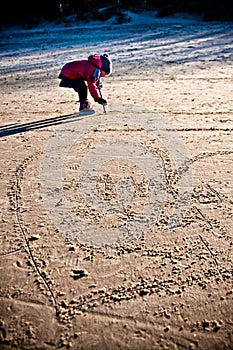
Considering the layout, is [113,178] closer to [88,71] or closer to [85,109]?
[85,109]

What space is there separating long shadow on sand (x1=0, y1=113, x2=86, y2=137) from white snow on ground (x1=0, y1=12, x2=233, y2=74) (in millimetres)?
4050

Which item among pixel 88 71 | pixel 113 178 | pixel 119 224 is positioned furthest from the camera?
pixel 88 71

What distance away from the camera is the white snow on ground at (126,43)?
9.55 meters

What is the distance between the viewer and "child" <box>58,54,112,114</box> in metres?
5.13

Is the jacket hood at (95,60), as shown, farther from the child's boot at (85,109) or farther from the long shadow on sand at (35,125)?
the long shadow on sand at (35,125)

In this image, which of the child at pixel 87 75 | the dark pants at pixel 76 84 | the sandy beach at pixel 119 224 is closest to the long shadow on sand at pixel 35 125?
the sandy beach at pixel 119 224

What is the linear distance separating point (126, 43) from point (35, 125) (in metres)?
8.20

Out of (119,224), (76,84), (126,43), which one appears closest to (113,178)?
(119,224)

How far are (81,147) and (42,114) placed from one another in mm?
1566

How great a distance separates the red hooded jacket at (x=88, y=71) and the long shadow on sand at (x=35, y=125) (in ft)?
1.54

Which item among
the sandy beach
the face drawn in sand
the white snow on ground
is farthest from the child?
the white snow on ground

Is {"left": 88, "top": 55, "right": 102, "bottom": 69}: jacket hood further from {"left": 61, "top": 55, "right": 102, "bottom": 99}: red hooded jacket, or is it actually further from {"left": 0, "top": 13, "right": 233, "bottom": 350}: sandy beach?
{"left": 0, "top": 13, "right": 233, "bottom": 350}: sandy beach

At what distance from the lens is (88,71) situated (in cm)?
516

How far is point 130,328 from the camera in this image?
2057mm
